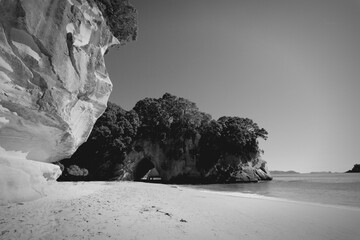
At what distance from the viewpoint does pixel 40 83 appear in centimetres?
780

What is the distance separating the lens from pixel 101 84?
11.5 metres

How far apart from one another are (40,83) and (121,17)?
8.96 m

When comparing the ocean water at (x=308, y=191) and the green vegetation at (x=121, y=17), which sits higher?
the green vegetation at (x=121, y=17)

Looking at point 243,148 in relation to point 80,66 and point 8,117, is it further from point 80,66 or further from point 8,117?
point 8,117

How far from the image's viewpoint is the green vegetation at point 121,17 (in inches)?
519

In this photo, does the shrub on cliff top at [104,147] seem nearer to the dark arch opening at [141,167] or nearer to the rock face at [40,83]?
the dark arch opening at [141,167]

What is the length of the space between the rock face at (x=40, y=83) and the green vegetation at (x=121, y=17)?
2.40 meters

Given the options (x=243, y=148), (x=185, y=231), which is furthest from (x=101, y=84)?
(x=243, y=148)

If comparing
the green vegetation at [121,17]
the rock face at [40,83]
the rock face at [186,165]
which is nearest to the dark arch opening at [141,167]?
the rock face at [186,165]

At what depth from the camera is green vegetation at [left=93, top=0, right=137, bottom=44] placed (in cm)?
1317

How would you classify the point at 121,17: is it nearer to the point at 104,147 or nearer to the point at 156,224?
the point at 156,224

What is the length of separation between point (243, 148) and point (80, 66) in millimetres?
34486

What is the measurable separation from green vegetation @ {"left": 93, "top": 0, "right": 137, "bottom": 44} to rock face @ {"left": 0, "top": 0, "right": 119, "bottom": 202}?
240 cm

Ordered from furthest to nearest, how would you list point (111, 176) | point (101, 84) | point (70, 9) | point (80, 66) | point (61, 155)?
point (111, 176) < point (101, 84) < point (61, 155) < point (80, 66) < point (70, 9)
